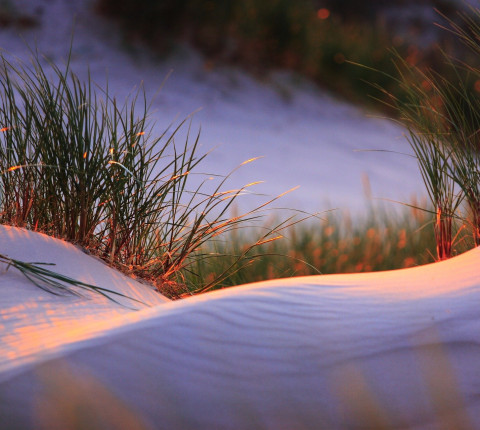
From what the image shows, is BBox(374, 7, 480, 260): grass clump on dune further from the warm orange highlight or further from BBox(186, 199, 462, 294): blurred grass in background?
the warm orange highlight

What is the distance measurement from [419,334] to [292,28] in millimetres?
7821

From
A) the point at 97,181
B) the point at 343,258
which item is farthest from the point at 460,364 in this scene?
the point at 343,258

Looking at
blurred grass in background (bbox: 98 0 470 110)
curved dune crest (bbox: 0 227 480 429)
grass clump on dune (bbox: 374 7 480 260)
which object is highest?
blurred grass in background (bbox: 98 0 470 110)

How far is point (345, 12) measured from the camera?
344 inches

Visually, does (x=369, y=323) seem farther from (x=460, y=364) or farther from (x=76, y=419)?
(x=76, y=419)

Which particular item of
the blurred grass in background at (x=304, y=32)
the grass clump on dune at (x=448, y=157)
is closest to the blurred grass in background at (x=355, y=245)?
the grass clump on dune at (x=448, y=157)

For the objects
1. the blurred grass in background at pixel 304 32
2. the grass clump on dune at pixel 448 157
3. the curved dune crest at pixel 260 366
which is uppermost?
the blurred grass in background at pixel 304 32

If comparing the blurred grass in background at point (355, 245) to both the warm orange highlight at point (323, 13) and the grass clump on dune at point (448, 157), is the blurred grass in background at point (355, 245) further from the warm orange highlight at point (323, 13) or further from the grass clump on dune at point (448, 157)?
the warm orange highlight at point (323, 13)

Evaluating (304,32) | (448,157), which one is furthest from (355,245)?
(304,32)

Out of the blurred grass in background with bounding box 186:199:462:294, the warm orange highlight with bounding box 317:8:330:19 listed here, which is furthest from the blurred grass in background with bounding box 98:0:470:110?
the blurred grass in background with bounding box 186:199:462:294

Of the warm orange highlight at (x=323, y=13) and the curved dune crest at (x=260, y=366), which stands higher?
the warm orange highlight at (x=323, y=13)

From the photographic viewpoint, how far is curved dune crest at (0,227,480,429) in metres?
0.64

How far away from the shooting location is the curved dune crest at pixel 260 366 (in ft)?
2.10

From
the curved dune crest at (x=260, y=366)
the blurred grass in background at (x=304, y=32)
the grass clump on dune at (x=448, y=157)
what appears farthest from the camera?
the blurred grass in background at (x=304, y=32)
